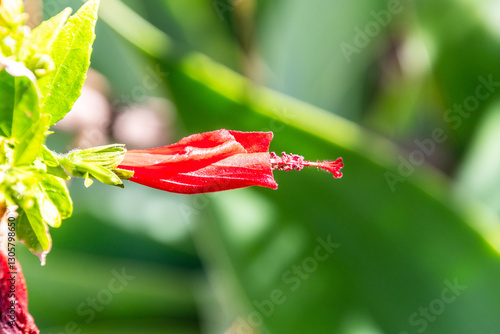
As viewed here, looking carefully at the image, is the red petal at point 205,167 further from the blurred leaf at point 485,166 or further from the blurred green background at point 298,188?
the blurred leaf at point 485,166

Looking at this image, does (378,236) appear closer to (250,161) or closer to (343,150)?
(343,150)

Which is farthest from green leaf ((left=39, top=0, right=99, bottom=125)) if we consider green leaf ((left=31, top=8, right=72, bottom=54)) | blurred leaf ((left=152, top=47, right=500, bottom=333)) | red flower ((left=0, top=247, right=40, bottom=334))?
blurred leaf ((left=152, top=47, right=500, bottom=333))

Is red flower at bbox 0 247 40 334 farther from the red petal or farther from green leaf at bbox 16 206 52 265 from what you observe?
the red petal

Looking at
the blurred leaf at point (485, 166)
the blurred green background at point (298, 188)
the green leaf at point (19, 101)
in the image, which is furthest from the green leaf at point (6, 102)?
the blurred leaf at point (485, 166)

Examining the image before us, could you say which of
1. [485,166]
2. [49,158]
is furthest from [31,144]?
[485,166]

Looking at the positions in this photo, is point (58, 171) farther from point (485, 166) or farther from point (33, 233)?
point (485, 166)
